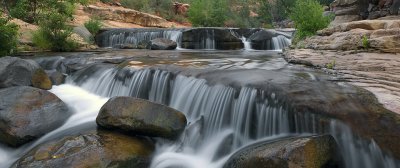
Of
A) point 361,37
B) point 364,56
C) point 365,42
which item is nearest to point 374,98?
point 364,56

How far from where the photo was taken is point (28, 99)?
21.4 ft

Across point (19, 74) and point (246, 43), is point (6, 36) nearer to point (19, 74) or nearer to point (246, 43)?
point (19, 74)

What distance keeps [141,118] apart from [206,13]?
29841 mm

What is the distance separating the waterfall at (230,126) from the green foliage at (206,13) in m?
27.4

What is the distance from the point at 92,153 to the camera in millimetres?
4770

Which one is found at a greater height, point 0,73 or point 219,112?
point 0,73

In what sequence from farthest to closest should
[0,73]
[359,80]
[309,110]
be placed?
[0,73], [359,80], [309,110]

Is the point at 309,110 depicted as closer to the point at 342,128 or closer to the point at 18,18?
the point at 342,128

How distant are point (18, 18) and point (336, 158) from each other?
A: 62.2 ft

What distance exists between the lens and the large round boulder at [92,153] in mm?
4648

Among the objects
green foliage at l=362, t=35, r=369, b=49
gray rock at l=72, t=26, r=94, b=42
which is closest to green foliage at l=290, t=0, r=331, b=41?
green foliage at l=362, t=35, r=369, b=49

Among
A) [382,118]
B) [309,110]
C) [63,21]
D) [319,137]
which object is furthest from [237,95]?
[63,21]

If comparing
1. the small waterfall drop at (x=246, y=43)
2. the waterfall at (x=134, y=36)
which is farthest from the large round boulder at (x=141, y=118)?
the waterfall at (x=134, y=36)

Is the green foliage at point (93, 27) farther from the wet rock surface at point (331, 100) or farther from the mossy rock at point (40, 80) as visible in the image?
the wet rock surface at point (331, 100)
